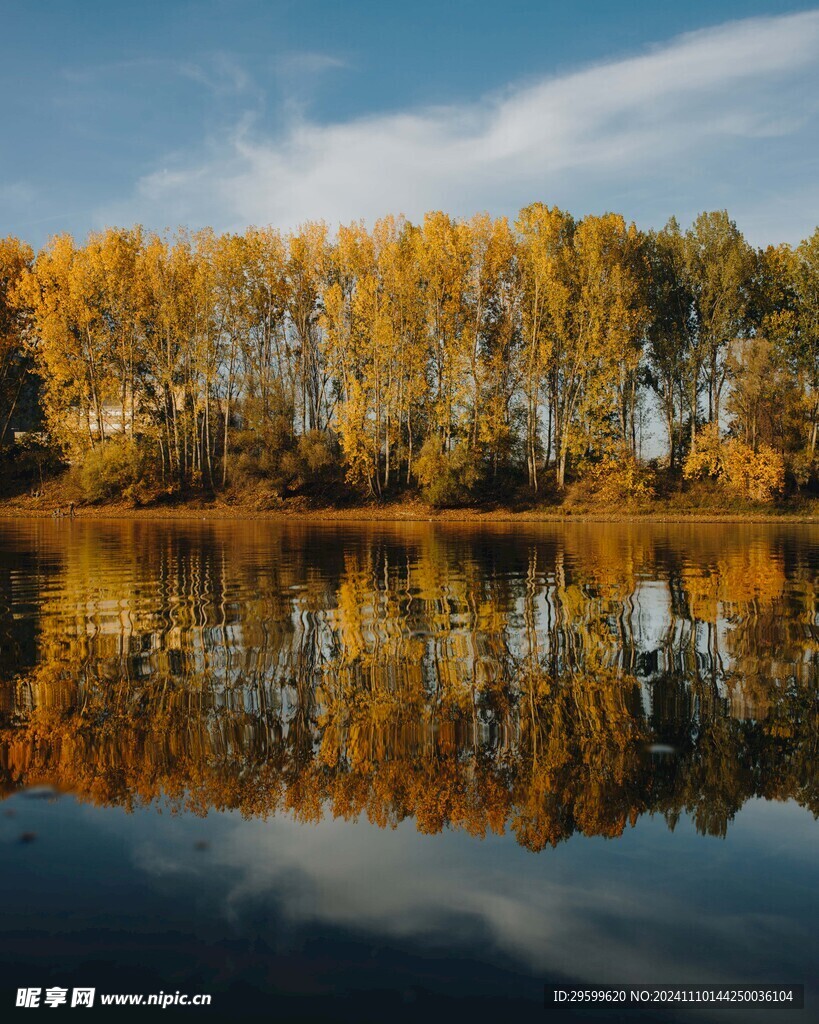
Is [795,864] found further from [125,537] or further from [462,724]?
[125,537]

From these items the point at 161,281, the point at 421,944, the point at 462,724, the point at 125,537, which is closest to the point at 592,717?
the point at 462,724

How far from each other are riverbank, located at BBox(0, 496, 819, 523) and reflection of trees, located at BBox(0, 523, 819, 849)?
1358 inches

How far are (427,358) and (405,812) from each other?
53.0 m

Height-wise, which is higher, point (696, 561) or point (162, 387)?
point (162, 387)

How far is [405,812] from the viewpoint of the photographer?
5.68 meters

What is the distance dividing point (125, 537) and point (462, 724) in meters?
30.1

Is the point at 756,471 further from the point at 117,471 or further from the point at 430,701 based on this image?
the point at 430,701

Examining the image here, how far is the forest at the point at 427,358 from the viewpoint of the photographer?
5481 centimetres

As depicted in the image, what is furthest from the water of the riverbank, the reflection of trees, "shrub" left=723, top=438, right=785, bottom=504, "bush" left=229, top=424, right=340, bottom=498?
"bush" left=229, top=424, right=340, bottom=498

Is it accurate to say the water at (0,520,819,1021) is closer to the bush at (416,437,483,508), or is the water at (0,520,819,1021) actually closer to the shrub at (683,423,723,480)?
the bush at (416,437,483,508)

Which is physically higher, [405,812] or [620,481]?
[620,481]

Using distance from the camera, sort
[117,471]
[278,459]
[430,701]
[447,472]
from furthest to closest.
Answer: [278,459] → [117,471] → [447,472] → [430,701]

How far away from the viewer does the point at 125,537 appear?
114ft

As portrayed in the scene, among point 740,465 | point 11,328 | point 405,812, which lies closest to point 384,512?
point 740,465
